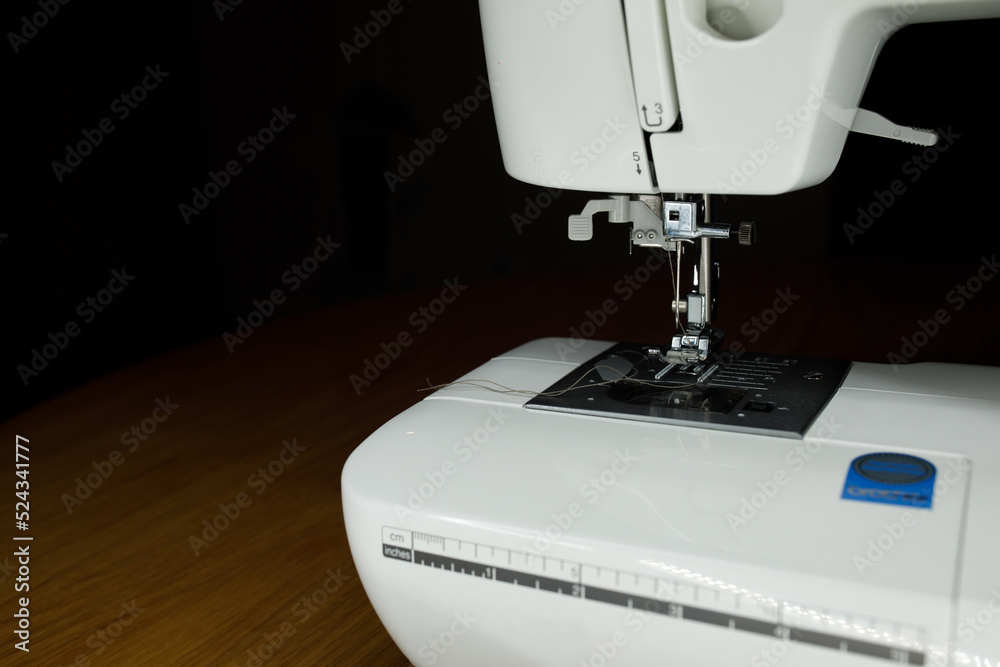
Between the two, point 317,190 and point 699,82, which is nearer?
point 699,82

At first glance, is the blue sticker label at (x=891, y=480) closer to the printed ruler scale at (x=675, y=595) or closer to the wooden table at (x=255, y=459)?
the printed ruler scale at (x=675, y=595)

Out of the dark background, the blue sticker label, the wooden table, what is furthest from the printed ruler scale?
the dark background

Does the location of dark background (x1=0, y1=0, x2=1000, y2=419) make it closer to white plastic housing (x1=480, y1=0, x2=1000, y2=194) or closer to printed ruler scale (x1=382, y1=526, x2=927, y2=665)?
white plastic housing (x1=480, y1=0, x2=1000, y2=194)

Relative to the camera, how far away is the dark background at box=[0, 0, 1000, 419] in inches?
87.1

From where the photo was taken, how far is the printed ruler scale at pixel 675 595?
2.10ft

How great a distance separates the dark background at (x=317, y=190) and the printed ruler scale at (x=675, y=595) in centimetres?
134

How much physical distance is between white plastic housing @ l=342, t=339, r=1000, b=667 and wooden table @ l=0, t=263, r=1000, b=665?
28cm

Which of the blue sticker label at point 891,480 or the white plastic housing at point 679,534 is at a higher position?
the blue sticker label at point 891,480

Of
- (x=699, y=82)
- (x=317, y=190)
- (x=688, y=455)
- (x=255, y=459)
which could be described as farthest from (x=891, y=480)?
(x=317, y=190)

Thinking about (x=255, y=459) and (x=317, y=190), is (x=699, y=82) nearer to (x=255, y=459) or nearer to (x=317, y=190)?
(x=255, y=459)

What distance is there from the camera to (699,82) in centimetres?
88

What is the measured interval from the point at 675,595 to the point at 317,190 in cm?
252

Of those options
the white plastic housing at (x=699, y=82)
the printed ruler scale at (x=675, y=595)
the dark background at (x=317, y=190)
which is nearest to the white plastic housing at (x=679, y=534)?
the printed ruler scale at (x=675, y=595)

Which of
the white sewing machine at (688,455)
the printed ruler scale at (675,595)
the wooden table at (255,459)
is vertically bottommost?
the wooden table at (255,459)
